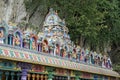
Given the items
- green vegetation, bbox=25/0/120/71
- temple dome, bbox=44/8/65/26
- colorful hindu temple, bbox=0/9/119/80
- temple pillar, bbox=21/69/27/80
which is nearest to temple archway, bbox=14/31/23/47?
colorful hindu temple, bbox=0/9/119/80

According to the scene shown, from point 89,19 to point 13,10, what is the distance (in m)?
6.04

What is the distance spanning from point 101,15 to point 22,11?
6250 millimetres

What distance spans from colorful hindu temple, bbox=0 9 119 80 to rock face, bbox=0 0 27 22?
767 centimetres

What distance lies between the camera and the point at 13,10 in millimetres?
24875

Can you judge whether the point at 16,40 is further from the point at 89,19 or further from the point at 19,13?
the point at 19,13

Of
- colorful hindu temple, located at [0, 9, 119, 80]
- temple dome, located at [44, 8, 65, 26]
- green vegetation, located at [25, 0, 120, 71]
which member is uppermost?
green vegetation, located at [25, 0, 120, 71]

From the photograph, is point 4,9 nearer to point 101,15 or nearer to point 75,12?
point 75,12

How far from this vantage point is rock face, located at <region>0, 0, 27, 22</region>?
2438 cm

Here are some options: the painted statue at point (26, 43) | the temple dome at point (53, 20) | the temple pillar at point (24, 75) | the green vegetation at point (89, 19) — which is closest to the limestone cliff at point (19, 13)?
the green vegetation at point (89, 19)

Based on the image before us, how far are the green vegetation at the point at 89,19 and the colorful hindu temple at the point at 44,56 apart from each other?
4.49 m

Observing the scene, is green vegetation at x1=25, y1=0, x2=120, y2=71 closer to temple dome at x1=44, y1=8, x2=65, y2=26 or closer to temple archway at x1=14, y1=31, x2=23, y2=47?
temple dome at x1=44, y1=8, x2=65, y2=26

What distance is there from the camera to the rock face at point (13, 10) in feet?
80.0

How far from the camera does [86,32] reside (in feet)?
71.2

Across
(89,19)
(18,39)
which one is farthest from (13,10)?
(18,39)
